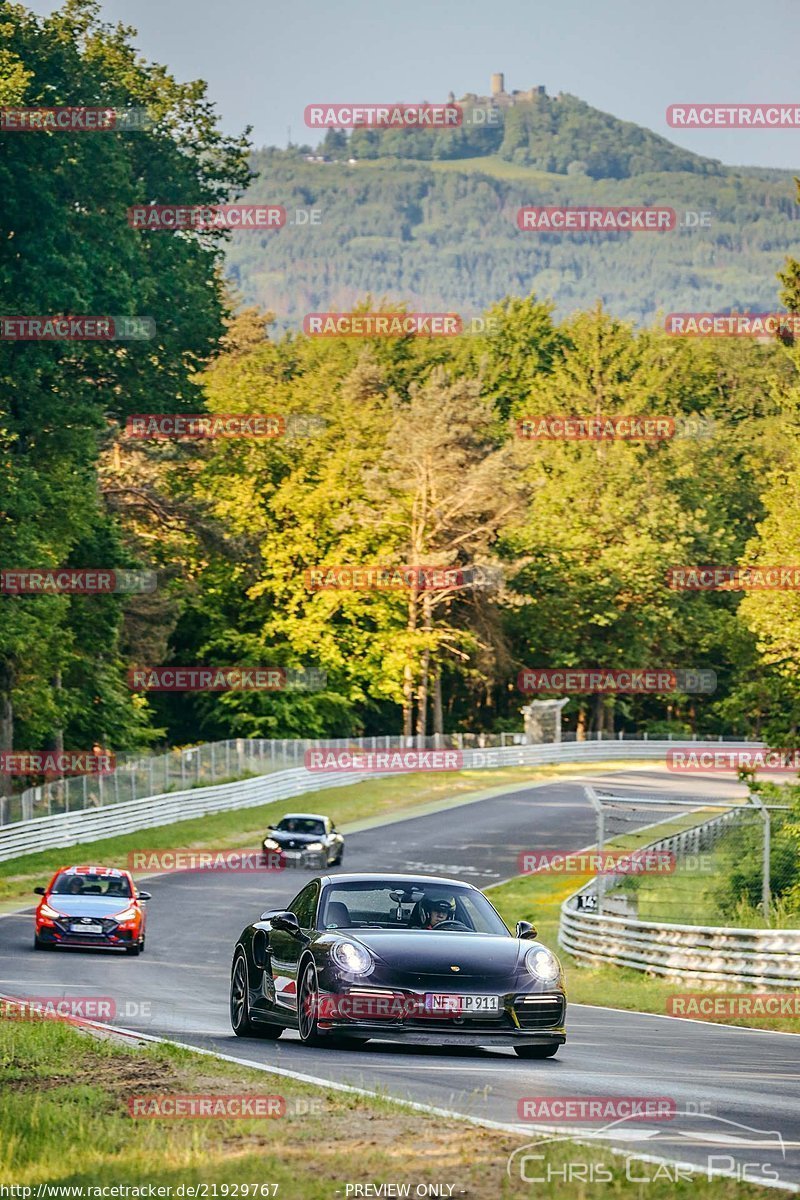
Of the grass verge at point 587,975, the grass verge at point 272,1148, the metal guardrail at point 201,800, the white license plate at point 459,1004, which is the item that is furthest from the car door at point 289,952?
the metal guardrail at point 201,800

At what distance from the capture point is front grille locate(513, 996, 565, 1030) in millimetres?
13344

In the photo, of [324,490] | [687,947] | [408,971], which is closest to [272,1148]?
[408,971]

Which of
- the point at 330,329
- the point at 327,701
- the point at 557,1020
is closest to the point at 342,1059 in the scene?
the point at 557,1020

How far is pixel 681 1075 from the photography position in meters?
13.2

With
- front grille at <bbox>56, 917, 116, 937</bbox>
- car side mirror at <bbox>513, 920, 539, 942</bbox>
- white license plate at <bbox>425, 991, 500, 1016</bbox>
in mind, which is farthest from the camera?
front grille at <bbox>56, 917, 116, 937</bbox>

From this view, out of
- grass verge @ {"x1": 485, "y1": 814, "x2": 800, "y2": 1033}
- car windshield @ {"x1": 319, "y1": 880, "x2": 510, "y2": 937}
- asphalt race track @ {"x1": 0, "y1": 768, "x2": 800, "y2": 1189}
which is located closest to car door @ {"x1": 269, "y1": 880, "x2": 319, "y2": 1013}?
car windshield @ {"x1": 319, "y1": 880, "x2": 510, "y2": 937}

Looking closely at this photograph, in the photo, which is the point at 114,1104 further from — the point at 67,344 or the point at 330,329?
the point at 330,329

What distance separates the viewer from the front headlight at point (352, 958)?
13258 mm

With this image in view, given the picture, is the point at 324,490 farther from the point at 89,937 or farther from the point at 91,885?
the point at 89,937

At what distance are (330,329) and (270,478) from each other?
29188 millimetres

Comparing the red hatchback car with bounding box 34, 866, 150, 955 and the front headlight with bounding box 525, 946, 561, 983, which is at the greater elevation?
the front headlight with bounding box 525, 946, 561, 983

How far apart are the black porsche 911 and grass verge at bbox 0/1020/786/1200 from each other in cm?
161

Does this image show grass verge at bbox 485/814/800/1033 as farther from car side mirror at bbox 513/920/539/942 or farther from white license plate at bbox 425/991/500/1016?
white license plate at bbox 425/991/500/1016

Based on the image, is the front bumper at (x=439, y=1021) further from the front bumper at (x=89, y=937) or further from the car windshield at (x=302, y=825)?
the car windshield at (x=302, y=825)
